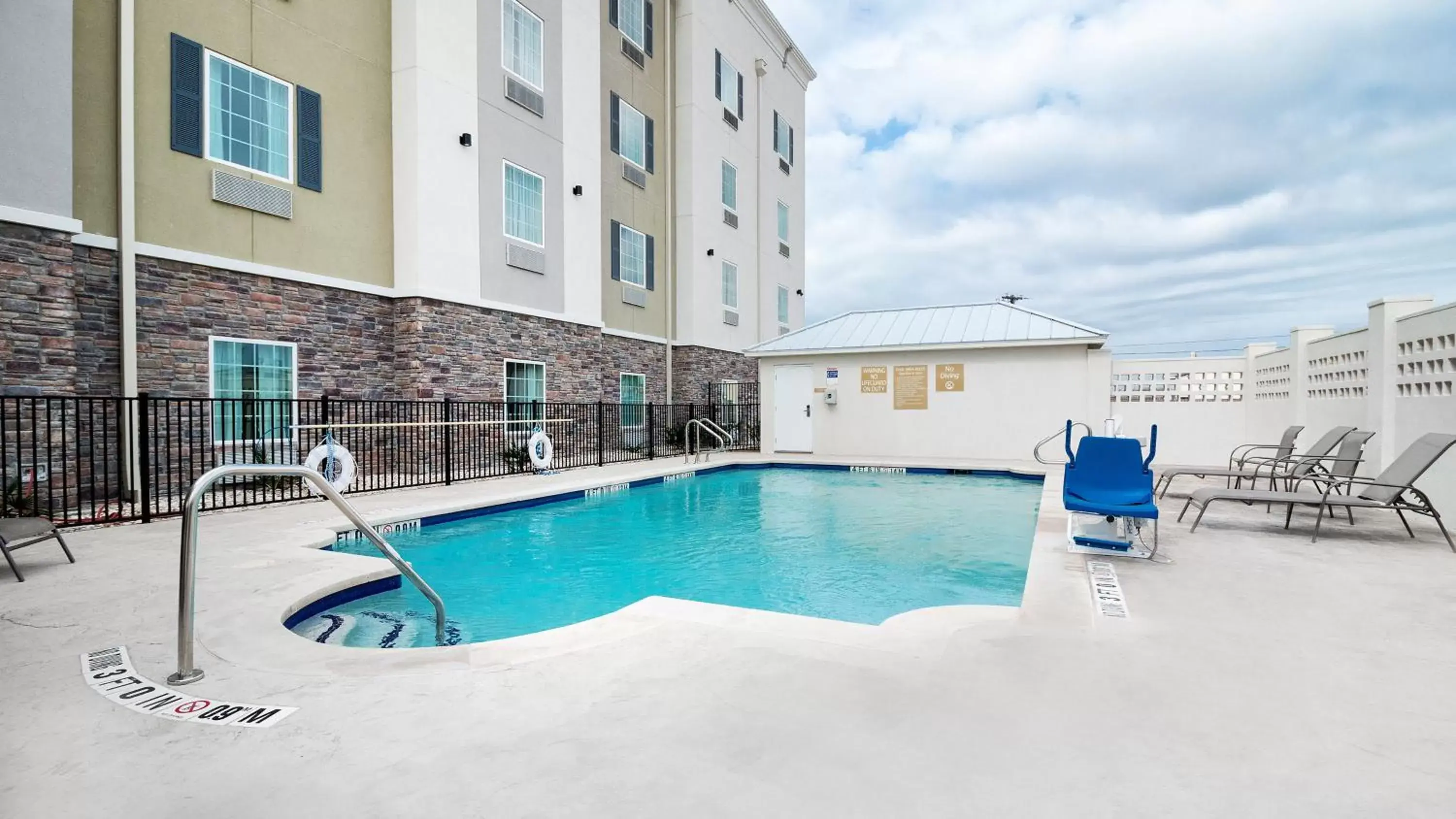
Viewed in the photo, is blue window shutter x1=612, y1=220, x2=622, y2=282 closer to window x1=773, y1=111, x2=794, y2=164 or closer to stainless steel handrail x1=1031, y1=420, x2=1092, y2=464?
window x1=773, y1=111, x2=794, y2=164

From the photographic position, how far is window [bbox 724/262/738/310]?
20516 mm

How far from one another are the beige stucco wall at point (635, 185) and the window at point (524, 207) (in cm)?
245

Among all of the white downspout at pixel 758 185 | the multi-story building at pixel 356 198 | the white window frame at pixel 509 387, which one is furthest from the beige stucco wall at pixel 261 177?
the white downspout at pixel 758 185

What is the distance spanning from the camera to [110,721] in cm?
240

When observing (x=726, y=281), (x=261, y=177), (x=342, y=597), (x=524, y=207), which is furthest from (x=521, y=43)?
(x=342, y=597)

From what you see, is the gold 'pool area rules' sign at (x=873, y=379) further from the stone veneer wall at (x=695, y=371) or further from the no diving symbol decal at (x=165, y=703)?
the no diving symbol decal at (x=165, y=703)

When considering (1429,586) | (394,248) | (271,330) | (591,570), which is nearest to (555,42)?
(394,248)

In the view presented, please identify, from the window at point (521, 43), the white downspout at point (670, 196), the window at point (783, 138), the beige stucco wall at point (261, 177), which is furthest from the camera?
the window at point (783, 138)

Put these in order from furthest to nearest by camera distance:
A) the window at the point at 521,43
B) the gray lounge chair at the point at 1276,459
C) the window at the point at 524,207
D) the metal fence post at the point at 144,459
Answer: the window at the point at 524,207, the window at the point at 521,43, the gray lounge chair at the point at 1276,459, the metal fence post at the point at 144,459

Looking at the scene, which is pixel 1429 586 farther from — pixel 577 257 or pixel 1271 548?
pixel 577 257

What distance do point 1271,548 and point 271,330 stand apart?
467 inches

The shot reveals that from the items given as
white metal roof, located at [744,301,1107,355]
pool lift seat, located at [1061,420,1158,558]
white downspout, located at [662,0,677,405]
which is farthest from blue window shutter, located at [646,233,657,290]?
pool lift seat, located at [1061,420,1158,558]

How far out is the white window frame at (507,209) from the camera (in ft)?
41.4

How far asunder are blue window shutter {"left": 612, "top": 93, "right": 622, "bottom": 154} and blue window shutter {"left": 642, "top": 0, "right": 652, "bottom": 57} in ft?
7.51
